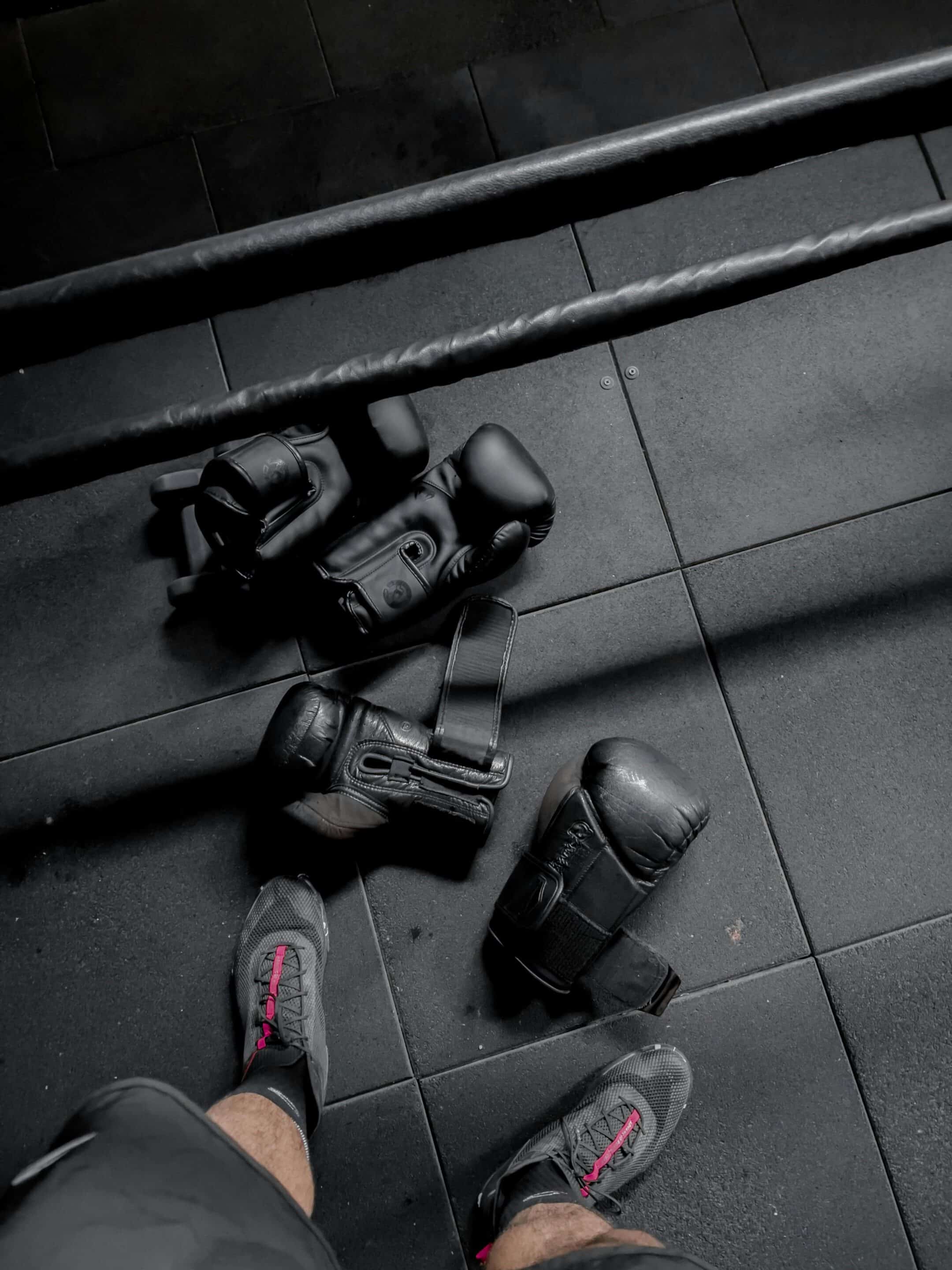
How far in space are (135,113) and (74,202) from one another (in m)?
0.26

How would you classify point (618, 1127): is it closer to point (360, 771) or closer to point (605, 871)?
point (605, 871)

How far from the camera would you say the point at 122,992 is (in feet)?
6.08

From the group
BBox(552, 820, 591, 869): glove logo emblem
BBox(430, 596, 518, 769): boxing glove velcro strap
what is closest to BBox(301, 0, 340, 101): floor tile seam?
BBox(430, 596, 518, 769): boxing glove velcro strap

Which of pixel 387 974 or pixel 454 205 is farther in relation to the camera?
pixel 387 974

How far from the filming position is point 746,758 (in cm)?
192

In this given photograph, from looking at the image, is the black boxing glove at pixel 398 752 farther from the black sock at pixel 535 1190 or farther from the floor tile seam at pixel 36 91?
the floor tile seam at pixel 36 91

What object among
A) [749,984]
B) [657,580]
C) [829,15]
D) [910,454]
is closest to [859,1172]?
[749,984]

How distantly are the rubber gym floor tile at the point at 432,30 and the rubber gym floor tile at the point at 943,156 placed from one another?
33.6 inches

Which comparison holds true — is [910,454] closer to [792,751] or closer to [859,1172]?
[792,751]

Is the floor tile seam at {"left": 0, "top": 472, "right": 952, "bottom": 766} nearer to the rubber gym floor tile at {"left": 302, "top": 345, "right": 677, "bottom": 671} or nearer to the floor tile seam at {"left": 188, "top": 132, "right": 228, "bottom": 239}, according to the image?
the rubber gym floor tile at {"left": 302, "top": 345, "right": 677, "bottom": 671}

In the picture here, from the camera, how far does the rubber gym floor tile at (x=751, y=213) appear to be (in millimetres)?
2059

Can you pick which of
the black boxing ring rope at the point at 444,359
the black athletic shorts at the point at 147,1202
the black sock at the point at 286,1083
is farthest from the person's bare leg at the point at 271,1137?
the black boxing ring rope at the point at 444,359

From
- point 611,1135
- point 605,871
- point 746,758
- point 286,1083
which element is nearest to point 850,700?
point 746,758

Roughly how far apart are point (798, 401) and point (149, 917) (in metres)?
1.83
